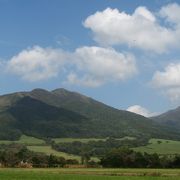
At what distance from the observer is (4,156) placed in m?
136

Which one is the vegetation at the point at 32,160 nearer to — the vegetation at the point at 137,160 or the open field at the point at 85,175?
the vegetation at the point at 137,160

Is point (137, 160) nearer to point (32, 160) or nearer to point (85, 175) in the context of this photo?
point (32, 160)

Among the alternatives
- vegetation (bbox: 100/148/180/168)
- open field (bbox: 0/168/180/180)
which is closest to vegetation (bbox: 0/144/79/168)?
vegetation (bbox: 100/148/180/168)

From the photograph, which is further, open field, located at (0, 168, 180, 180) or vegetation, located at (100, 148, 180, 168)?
vegetation, located at (100, 148, 180, 168)

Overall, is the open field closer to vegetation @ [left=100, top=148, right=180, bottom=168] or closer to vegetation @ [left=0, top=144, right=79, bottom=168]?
vegetation @ [left=100, top=148, right=180, bottom=168]

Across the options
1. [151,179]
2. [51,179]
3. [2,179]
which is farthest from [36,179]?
[151,179]

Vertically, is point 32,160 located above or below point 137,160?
above

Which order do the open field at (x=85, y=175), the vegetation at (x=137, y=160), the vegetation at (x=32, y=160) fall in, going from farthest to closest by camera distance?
1. the vegetation at (x=32, y=160)
2. the vegetation at (x=137, y=160)
3. the open field at (x=85, y=175)

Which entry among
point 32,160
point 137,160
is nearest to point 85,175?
point 137,160

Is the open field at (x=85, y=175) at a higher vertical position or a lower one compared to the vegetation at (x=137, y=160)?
lower

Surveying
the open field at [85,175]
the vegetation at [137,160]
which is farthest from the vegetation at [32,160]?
the open field at [85,175]

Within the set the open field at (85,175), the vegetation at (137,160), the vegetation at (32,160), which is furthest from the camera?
the vegetation at (32,160)

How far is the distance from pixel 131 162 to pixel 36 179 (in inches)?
2712

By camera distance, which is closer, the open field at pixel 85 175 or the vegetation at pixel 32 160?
the open field at pixel 85 175
